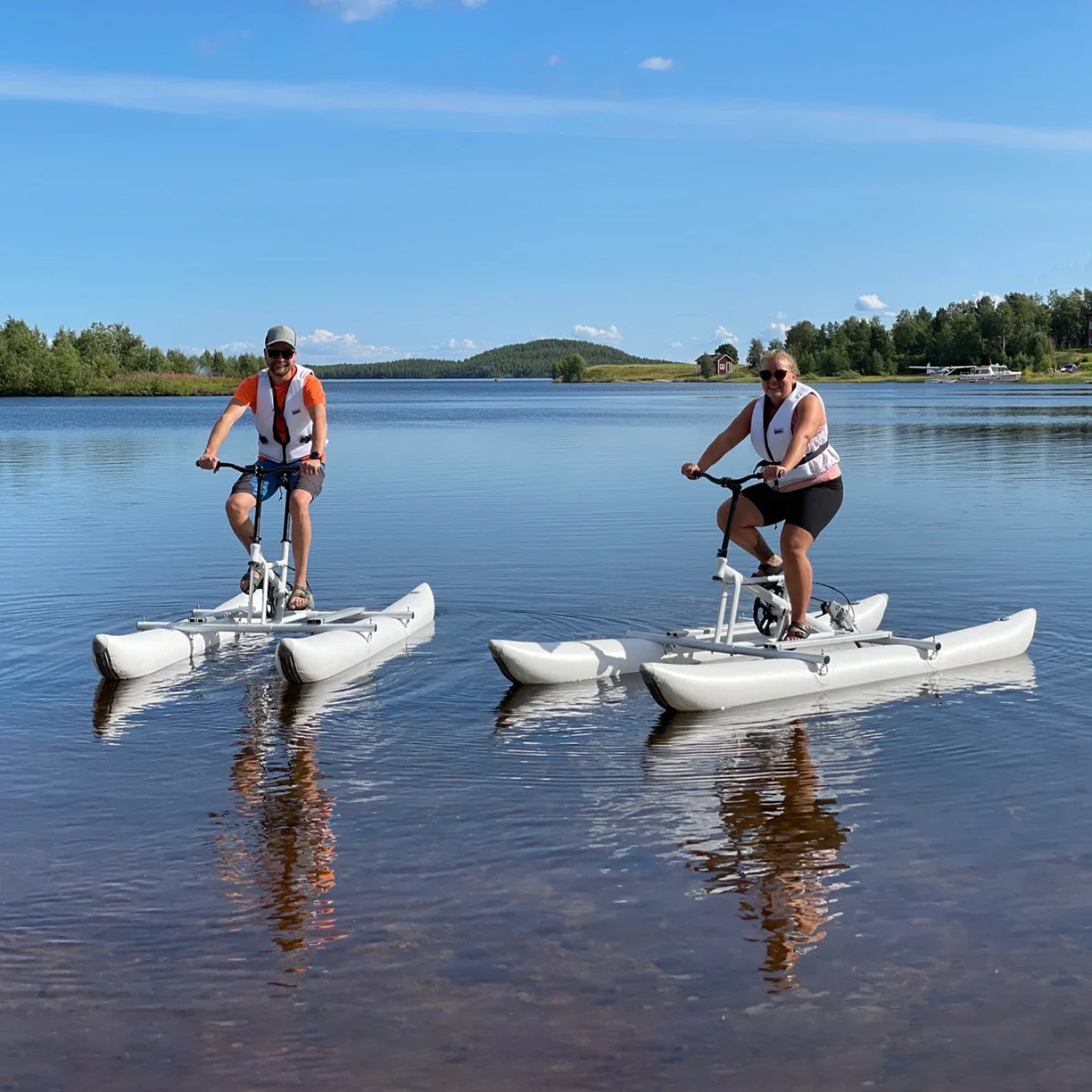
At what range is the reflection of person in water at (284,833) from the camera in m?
5.93

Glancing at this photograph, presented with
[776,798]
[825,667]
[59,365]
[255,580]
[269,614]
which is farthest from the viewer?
[59,365]

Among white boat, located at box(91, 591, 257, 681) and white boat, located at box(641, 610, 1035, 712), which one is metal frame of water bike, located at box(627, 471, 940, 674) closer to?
white boat, located at box(641, 610, 1035, 712)

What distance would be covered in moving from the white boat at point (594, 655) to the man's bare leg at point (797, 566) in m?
0.39

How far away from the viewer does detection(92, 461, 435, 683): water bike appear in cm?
1052

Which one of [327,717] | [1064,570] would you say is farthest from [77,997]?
[1064,570]

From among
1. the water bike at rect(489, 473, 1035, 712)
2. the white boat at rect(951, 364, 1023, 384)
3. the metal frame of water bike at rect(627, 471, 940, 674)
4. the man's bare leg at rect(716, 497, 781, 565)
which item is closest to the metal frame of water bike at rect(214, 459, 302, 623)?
the water bike at rect(489, 473, 1035, 712)

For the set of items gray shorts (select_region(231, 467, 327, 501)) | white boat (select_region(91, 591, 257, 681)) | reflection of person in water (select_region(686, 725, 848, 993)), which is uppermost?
gray shorts (select_region(231, 467, 327, 501))

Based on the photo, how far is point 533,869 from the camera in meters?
6.44

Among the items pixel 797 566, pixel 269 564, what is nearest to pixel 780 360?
pixel 797 566

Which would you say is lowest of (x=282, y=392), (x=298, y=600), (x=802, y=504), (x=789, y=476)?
(x=298, y=600)

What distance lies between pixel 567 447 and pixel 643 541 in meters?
24.2

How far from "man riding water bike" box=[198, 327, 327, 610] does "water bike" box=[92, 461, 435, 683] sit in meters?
0.09

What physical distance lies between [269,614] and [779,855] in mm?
6339

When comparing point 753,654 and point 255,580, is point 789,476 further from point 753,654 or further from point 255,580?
point 255,580
